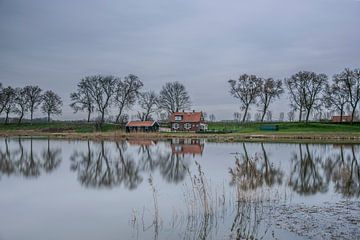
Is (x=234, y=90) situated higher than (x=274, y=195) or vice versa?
(x=234, y=90)

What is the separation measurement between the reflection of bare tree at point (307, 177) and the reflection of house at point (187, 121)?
41505 millimetres

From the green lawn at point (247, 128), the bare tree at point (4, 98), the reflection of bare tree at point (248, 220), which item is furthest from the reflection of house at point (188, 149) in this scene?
the bare tree at point (4, 98)

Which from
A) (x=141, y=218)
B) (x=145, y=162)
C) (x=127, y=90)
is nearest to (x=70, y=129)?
(x=127, y=90)

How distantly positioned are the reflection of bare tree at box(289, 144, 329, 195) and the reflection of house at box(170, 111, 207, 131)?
4151 centimetres

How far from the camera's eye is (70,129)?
62438 mm

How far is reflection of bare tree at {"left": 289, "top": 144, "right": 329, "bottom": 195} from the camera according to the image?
12755 mm

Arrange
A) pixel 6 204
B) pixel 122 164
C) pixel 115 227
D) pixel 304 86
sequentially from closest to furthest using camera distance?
1. pixel 115 227
2. pixel 6 204
3. pixel 122 164
4. pixel 304 86

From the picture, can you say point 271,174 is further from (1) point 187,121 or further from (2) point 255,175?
(1) point 187,121

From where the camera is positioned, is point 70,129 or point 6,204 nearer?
point 6,204

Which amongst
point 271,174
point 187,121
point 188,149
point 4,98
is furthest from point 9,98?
point 271,174

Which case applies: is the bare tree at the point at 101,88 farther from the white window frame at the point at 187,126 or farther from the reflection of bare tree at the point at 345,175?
the reflection of bare tree at the point at 345,175

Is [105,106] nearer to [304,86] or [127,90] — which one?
[127,90]

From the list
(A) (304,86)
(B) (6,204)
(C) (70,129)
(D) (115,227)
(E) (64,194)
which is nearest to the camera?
(D) (115,227)

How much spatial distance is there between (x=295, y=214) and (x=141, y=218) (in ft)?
12.1
